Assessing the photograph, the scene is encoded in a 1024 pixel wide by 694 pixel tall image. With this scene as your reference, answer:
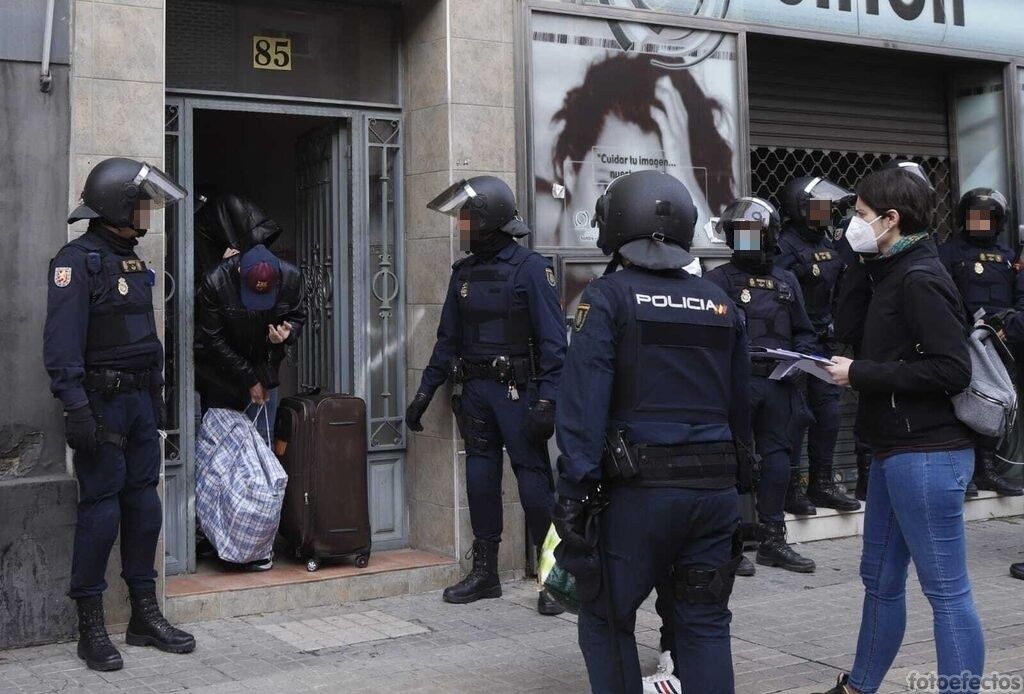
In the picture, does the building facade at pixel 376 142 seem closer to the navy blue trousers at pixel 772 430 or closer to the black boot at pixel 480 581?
the black boot at pixel 480 581

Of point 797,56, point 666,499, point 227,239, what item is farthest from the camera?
point 797,56

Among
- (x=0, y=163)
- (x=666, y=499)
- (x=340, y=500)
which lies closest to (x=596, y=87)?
(x=340, y=500)

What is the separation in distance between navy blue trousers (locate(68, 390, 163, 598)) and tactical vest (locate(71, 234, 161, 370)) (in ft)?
0.59

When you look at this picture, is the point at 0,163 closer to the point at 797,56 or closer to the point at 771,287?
the point at 771,287

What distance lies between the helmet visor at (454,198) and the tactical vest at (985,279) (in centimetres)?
402

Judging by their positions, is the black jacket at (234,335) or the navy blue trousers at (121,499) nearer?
the navy blue trousers at (121,499)

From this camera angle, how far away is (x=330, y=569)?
7.00 metres

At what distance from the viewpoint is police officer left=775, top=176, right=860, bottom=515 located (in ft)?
27.2

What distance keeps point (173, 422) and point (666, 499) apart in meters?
3.55

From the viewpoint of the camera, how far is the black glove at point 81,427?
5.41 metres

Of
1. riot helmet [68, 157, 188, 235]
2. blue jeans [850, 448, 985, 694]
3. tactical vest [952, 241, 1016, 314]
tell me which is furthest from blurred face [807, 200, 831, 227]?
riot helmet [68, 157, 188, 235]

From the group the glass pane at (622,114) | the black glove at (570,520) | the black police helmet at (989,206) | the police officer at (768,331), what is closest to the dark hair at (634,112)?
the glass pane at (622,114)

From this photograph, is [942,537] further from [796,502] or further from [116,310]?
[796,502]

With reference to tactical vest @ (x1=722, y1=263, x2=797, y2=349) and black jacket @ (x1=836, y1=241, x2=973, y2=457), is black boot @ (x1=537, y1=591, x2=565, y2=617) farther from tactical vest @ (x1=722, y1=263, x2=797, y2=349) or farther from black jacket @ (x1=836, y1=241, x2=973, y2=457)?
black jacket @ (x1=836, y1=241, x2=973, y2=457)
